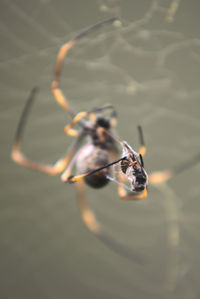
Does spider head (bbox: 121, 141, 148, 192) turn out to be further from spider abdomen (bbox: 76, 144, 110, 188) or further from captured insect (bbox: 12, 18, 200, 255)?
spider abdomen (bbox: 76, 144, 110, 188)

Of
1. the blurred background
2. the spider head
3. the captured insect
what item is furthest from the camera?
the blurred background

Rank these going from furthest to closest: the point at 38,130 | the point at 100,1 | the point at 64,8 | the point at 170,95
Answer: the point at 38,130 < the point at 170,95 < the point at 64,8 < the point at 100,1

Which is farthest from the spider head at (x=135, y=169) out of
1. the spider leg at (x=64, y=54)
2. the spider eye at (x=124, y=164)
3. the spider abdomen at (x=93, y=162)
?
the spider leg at (x=64, y=54)

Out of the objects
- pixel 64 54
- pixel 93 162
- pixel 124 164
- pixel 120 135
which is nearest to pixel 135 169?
pixel 124 164

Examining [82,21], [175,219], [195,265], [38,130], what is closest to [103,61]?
[82,21]

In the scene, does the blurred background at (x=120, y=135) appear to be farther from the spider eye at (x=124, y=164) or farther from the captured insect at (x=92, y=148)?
the spider eye at (x=124, y=164)

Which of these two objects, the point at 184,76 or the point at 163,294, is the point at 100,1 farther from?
the point at 163,294

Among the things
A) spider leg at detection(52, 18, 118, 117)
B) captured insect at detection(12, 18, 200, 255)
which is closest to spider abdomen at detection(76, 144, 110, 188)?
captured insect at detection(12, 18, 200, 255)

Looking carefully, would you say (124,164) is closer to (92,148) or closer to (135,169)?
(135,169)

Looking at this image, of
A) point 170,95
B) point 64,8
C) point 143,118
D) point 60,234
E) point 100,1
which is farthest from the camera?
point 60,234
